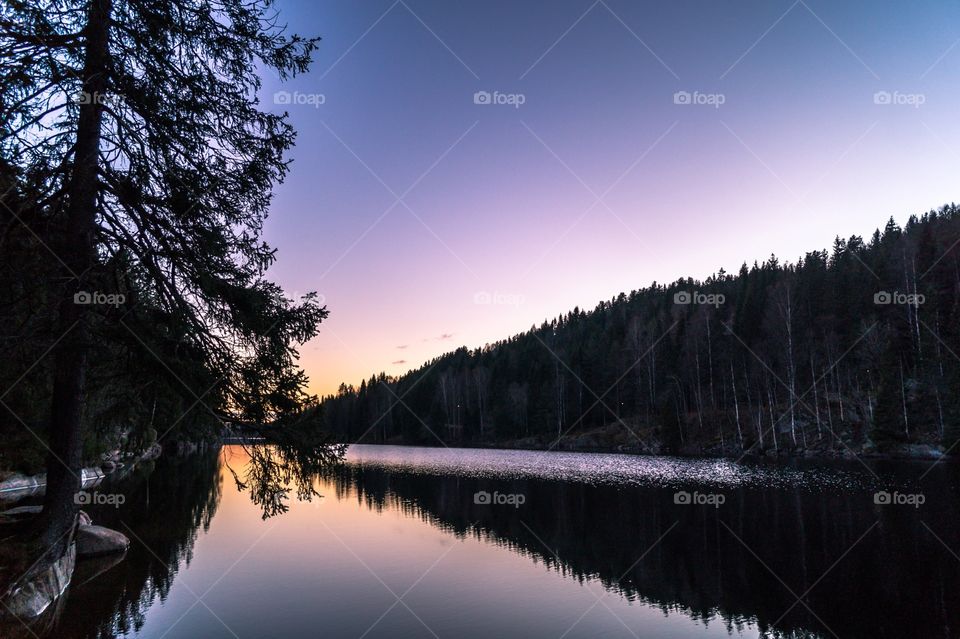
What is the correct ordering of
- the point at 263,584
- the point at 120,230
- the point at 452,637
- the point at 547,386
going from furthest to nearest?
1. the point at 547,386
2. the point at 263,584
3. the point at 452,637
4. the point at 120,230

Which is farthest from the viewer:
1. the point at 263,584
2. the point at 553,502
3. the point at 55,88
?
the point at 553,502

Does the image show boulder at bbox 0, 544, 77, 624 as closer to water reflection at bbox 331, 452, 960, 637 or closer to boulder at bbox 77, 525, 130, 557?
water reflection at bbox 331, 452, 960, 637

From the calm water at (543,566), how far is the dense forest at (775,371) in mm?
12693

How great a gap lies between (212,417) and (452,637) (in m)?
7.44

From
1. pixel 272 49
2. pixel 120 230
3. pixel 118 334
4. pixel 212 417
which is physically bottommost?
pixel 212 417

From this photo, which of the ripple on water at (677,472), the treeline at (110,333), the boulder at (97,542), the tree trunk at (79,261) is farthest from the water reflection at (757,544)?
the boulder at (97,542)

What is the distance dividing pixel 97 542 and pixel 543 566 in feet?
48.4

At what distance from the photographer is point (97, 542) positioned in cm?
1836

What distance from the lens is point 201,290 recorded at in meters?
10.7

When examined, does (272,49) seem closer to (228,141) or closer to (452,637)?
(228,141)

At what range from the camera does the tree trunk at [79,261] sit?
383 inches

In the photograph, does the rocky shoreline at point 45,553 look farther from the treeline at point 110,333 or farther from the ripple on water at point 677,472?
the ripple on water at point 677,472

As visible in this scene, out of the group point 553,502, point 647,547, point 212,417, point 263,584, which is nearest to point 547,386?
point 553,502

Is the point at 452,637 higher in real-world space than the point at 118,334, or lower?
lower
